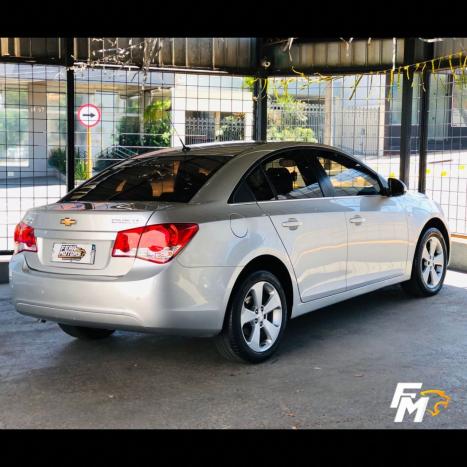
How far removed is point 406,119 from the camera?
383 inches

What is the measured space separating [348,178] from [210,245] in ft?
6.83

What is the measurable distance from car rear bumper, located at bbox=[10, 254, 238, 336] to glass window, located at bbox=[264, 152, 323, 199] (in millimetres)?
1036

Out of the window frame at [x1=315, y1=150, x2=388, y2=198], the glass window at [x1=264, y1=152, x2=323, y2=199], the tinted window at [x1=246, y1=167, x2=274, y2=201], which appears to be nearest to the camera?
the tinted window at [x1=246, y1=167, x2=274, y2=201]

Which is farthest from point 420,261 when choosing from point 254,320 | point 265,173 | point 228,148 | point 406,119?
point 406,119

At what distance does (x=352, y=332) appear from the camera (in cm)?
618

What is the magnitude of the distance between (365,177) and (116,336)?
2.66 metres

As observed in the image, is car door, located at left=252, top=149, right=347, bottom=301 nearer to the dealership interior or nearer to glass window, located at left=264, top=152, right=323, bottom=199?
glass window, located at left=264, top=152, right=323, bottom=199

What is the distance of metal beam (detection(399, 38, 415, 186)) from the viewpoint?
9.59 meters

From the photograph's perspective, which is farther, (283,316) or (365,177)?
(365,177)

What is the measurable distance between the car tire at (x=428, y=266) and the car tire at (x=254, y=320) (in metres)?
2.27

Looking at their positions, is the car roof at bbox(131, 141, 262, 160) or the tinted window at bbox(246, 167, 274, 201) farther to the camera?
the car roof at bbox(131, 141, 262, 160)

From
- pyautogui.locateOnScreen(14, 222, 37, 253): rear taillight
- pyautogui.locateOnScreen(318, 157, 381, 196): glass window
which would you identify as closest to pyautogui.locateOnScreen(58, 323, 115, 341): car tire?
pyautogui.locateOnScreen(14, 222, 37, 253): rear taillight
